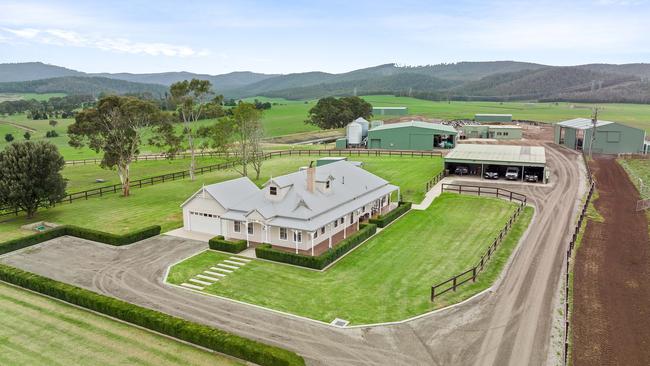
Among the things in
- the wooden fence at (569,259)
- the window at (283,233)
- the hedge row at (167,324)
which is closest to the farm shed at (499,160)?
the wooden fence at (569,259)

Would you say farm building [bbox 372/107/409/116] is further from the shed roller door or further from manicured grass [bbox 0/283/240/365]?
manicured grass [bbox 0/283/240/365]

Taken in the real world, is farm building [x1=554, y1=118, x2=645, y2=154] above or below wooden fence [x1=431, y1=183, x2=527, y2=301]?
above

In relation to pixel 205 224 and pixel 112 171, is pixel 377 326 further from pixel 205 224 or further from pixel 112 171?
pixel 112 171

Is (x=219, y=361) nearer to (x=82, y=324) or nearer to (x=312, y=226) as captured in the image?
(x=82, y=324)

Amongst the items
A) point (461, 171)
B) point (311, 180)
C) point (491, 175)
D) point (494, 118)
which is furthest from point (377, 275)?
point (494, 118)

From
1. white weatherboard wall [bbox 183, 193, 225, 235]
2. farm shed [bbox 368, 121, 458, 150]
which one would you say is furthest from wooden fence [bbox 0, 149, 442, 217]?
white weatherboard wall [bbox 183, 193, 225, 235]

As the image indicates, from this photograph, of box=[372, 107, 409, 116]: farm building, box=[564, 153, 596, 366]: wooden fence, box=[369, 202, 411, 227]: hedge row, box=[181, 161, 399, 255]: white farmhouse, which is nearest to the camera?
box=[564, 153, 596, 366]: wooden fence
